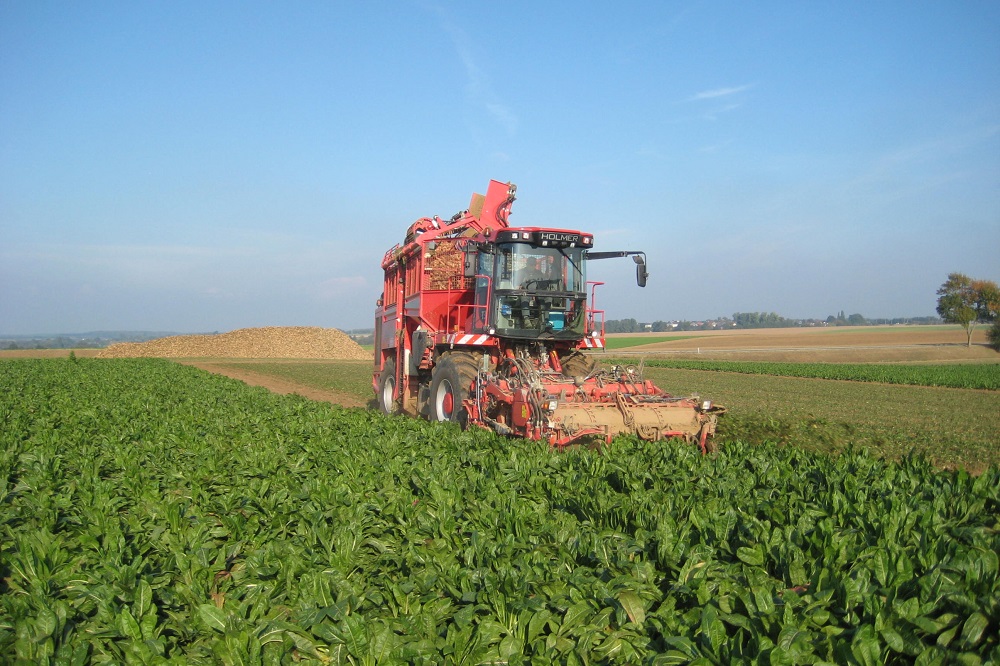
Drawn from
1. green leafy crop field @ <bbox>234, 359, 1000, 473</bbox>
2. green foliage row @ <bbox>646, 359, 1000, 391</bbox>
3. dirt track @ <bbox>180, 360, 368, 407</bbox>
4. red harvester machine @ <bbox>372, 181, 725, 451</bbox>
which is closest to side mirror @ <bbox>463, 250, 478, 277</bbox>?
red harvester machine @ <bbox>372, 181, 725, 451</bbox>

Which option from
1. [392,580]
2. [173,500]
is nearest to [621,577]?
[392,580]

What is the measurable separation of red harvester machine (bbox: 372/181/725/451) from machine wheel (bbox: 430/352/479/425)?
21mm

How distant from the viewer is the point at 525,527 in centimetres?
451

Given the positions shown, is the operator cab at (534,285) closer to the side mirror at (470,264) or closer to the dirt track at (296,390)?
the side mirror at (470,264)

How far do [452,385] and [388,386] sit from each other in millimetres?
4732

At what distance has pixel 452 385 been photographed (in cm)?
1056

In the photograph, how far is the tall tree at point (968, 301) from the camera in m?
61.3

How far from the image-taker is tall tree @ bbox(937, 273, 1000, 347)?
201ft

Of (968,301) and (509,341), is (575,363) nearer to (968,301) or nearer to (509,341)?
(509,341)

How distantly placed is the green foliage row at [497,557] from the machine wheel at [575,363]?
4.20 m

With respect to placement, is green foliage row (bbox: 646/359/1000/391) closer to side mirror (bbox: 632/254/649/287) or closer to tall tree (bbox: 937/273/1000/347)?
side mirror (bbox: 632/254/649/287)

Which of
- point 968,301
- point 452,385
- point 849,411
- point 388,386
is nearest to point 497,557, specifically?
point 452,385

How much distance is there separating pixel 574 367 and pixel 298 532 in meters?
7.20

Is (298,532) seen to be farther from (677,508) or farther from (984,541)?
(984,541)
